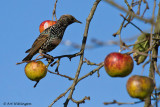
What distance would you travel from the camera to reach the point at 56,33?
5.01 meters

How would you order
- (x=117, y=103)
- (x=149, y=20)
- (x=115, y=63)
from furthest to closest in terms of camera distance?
(x=115, y=63), (x=117, y=103), (x=149, y=20)

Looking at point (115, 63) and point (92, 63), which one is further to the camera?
point (92, 63)

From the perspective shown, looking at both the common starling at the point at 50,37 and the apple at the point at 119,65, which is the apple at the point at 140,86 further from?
the common starling at the point at 50,37

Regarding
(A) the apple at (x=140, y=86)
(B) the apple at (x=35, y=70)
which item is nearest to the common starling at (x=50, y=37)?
(B) the apple at (x=35, y=70)

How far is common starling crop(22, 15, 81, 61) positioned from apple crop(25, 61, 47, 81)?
1392mm

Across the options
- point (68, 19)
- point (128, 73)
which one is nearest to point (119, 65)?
point (128, 73)

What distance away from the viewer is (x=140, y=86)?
2.17 meters

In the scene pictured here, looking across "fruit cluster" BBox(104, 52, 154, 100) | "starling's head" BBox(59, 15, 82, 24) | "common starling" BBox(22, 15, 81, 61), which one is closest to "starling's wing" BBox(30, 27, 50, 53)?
"common starling" BBox(22, 15, 81, 61)

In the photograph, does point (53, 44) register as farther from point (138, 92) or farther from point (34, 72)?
point (138, 92)

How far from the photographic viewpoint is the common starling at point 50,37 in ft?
15.7

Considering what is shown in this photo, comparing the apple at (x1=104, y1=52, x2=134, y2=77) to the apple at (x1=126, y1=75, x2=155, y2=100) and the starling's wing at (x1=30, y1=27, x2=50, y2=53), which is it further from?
the starling's wing at (x1=30, y1=27, x2=50, y2=53)

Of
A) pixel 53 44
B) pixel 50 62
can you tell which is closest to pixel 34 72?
pixel 50 62

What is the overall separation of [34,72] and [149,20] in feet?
6.60

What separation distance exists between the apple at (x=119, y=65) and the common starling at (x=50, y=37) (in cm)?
237
